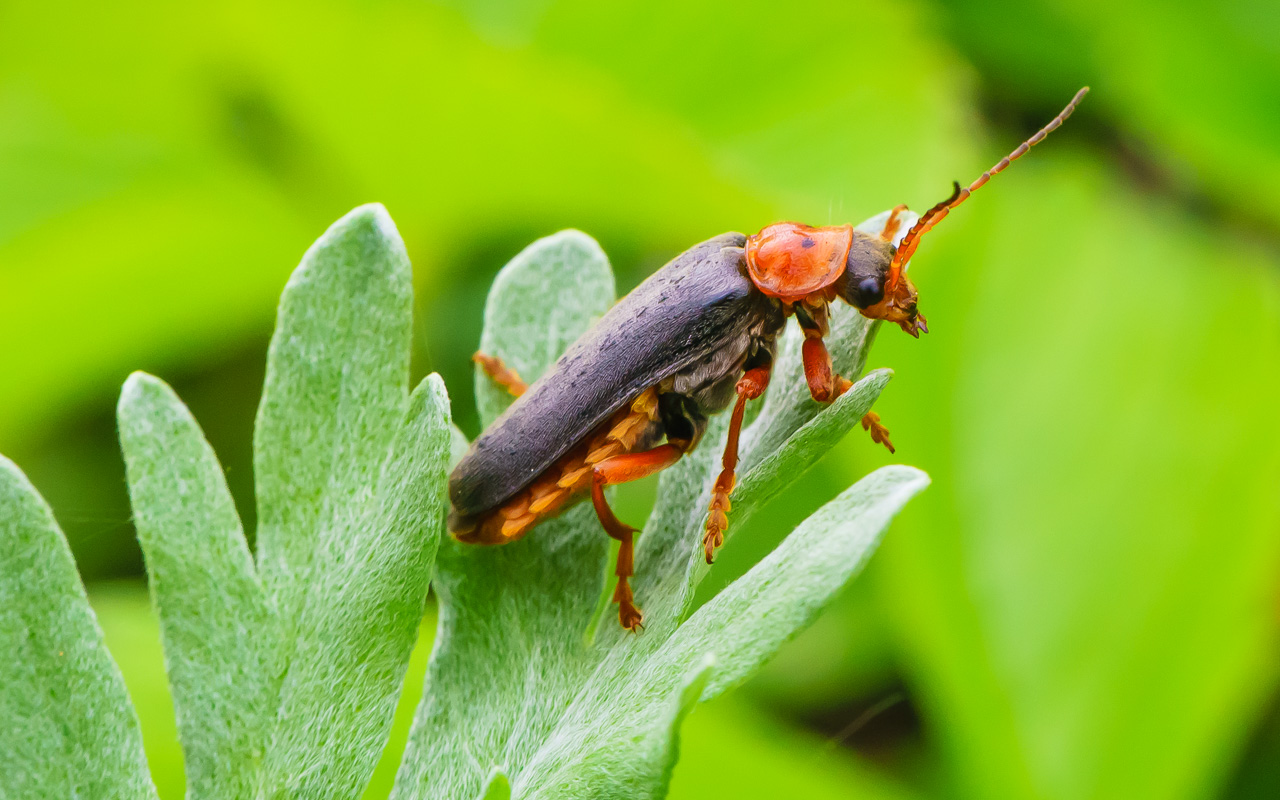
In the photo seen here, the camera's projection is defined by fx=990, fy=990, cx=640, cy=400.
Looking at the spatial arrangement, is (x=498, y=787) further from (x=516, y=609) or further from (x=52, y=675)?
(x=52, y=675)

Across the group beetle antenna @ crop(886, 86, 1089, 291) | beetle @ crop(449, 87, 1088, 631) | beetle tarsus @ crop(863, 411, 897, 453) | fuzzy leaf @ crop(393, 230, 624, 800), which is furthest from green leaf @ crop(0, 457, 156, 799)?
beetle antenna @ crop(886, 86, 1089, 291)

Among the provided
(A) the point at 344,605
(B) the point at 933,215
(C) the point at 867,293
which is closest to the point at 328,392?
(A) the point at 344,605

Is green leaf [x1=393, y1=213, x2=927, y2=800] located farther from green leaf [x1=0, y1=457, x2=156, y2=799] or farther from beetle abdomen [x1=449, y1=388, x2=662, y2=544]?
green leaf [x1=0, y1=457, x2=156, y2=799]

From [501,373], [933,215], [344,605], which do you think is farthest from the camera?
[933,215]

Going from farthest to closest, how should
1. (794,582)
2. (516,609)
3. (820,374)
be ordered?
(820,374) → (516,609) → (794,582)

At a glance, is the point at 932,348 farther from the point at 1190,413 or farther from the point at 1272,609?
the point at 1272,609
